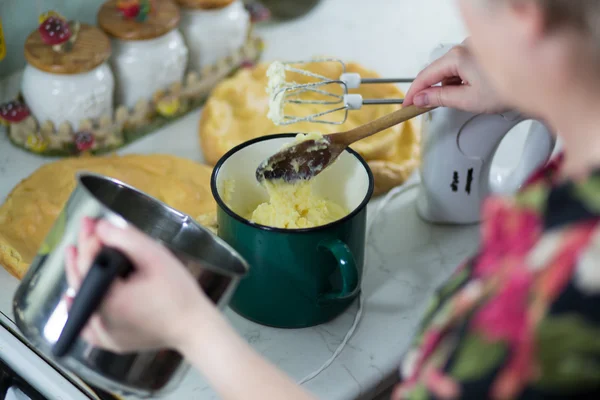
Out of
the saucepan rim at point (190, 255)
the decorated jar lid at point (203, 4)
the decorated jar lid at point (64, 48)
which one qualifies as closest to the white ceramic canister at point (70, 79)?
the decorated jar lid at point (64, 48)

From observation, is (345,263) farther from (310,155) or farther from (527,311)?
(527,311)

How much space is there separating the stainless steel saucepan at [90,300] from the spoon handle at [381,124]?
21cm

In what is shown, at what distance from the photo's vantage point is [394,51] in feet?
4.08

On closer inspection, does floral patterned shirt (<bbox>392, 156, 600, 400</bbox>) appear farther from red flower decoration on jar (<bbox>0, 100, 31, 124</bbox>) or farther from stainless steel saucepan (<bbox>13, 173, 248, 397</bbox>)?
red flower decoration on jar (<bbox>0, 100, 31, 124</bbox>)

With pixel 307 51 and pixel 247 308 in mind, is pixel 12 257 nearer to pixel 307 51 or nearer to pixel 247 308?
pixel 247 308

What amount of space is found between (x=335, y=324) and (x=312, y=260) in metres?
0.12

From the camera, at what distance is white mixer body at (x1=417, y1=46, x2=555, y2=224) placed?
806 mm

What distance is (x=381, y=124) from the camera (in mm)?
727

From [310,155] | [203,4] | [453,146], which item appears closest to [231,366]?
[310,155]

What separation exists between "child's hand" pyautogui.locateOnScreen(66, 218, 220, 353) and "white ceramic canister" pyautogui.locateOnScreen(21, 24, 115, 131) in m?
0.51

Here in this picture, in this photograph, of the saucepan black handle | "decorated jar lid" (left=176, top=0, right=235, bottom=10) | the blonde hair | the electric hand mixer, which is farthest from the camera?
"decorated jar lid" (left=176, top=0, right=235, bottom=10)

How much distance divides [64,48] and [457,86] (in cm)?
53

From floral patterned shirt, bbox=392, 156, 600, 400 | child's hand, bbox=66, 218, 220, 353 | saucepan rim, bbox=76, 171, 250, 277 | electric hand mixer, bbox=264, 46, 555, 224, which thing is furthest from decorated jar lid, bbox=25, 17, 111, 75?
floral patterned shirt, bbox=392, 156, 600, 400

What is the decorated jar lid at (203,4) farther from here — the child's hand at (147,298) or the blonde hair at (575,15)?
the blonde hair at (575,15)
